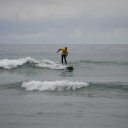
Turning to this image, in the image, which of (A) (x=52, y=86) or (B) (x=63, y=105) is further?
(A) (x=52, y=86)

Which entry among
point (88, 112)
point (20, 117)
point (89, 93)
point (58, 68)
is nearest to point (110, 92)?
point (89, 93)

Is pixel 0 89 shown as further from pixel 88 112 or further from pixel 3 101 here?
pixel 88 112

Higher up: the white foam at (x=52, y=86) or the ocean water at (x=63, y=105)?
the white foam at (x=52, y=86)

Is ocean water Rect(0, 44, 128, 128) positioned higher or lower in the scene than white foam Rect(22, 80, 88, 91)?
lower

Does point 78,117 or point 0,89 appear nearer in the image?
point 78,117

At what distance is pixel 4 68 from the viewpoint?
74.4 ft

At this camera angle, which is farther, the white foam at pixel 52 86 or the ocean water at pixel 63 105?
the white foam at pixel 52 86

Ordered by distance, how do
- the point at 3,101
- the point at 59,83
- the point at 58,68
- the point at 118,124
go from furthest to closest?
1. the point at 58,68
2. the point at 59,83
3. the point at 3,101
4. the point at 118,124

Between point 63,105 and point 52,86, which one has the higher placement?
point 52,86

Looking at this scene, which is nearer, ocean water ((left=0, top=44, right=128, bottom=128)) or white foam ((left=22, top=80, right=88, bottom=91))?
ocean water ((left=0, top=44, right=128, bottom=128))

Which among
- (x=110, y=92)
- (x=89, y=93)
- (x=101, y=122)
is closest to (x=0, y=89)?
(x=89, y=93)

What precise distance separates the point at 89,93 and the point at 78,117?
155 inches

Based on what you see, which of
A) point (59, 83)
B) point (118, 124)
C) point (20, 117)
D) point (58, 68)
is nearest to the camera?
point (118, 124)

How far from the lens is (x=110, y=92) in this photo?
42.5 feet
